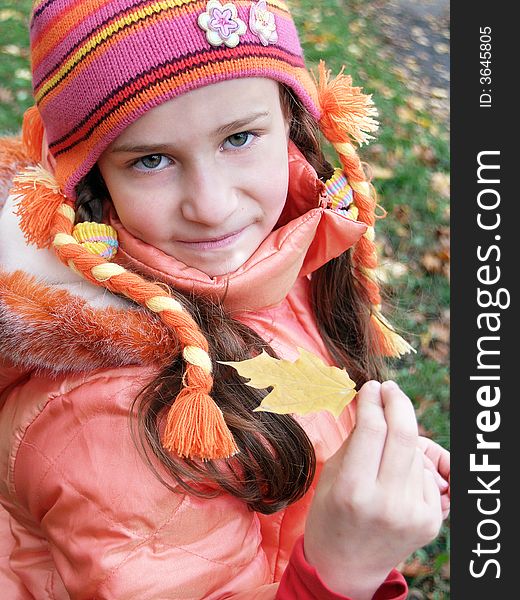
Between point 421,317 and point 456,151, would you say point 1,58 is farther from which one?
point 456,151

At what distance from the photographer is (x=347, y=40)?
5.54 m

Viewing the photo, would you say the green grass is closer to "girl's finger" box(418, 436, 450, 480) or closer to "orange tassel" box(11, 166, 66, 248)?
"girl's finger" box(418, 436, 450, 480)

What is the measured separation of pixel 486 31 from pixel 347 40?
3930 mm

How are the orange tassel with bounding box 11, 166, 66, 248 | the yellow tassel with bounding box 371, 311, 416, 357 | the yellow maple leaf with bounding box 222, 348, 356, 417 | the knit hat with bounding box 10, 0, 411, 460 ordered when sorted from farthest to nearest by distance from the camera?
1. the yellow tassel with bounding box 371, 311, 416, 357
2. the orange tassel with bounding box 11, 166, 66, 248
3. the knit hat with bounding box 10, 0, 411, 460
4. the yellow maple leaf with bounding box 222, 348, 356, 417

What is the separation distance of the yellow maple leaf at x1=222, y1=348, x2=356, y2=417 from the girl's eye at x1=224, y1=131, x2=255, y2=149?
498mm

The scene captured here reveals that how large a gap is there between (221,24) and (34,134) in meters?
0.74

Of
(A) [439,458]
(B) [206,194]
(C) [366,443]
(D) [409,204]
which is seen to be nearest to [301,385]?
(C) [366,443]

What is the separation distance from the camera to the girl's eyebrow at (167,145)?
151 cm

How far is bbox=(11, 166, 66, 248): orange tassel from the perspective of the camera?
168 centimetres

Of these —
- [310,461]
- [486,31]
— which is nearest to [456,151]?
[486,31]

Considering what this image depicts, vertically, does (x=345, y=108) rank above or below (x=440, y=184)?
below

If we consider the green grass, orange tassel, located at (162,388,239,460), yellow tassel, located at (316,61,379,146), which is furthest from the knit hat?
the green grass

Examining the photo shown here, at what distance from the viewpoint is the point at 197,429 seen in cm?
141

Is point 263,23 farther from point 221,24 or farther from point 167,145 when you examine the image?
point 167,145
